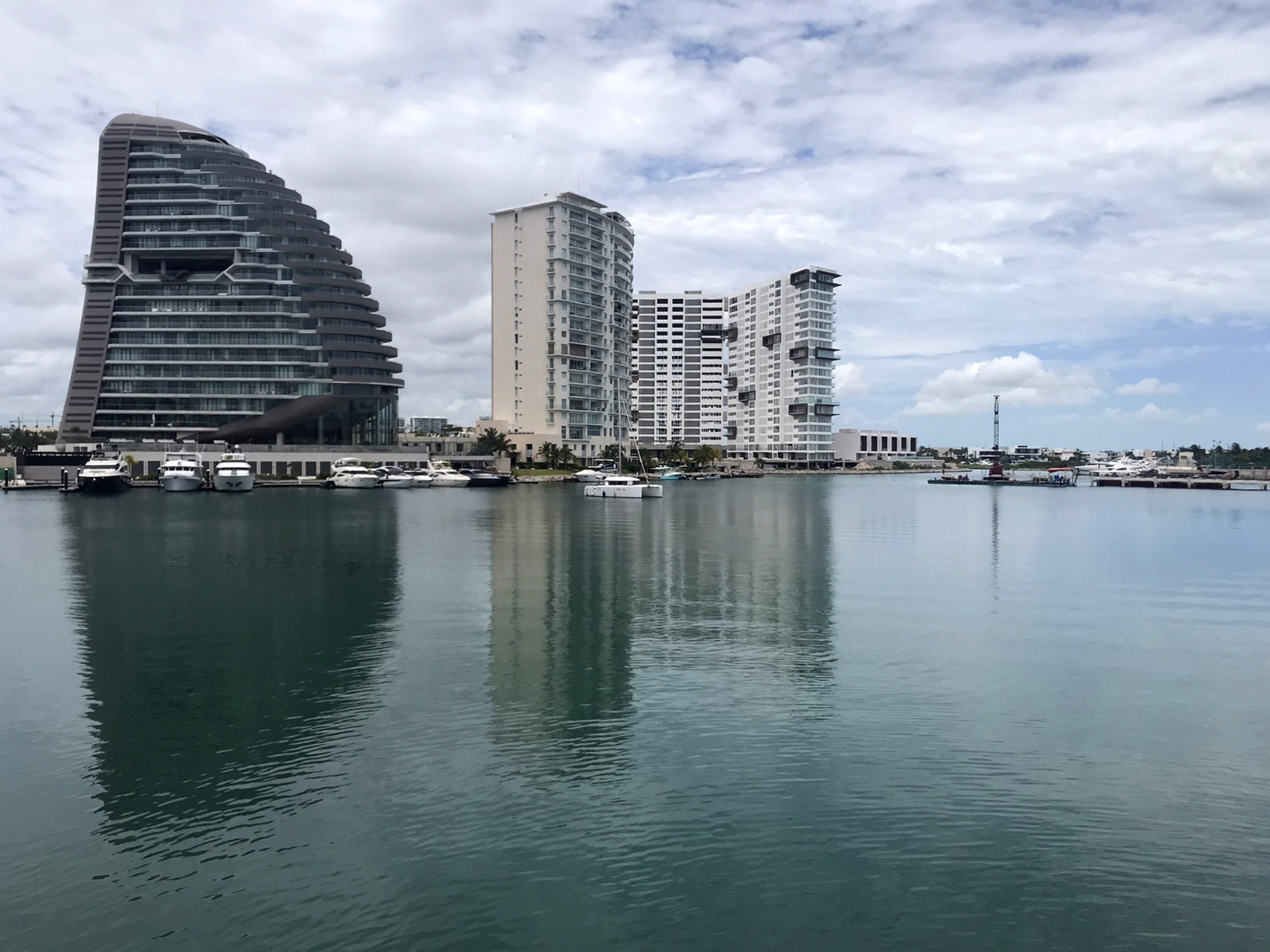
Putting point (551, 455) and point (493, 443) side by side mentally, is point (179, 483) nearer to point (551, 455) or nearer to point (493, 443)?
point (493, 443)

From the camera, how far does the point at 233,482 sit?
140m

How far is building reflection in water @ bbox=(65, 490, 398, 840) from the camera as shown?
19.4 metres

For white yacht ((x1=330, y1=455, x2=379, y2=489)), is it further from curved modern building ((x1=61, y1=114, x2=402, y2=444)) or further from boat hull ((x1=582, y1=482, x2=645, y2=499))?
boat hull ((x1=582, y1=482, x2=645, y2=499))

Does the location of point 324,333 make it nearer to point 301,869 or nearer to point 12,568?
point 12,568

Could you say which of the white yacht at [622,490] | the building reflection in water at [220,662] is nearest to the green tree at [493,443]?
the white yacht at [622,490]

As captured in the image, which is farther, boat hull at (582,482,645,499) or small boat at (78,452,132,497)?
boat hull at (582,482,645,499)

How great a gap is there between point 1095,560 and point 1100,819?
48.4 m

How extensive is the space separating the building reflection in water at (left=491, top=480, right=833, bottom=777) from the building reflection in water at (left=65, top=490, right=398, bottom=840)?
16.1ft

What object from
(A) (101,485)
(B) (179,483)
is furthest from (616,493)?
(A) (101,485)

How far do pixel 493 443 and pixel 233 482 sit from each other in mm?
59817

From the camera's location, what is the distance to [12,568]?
51781 millimetres

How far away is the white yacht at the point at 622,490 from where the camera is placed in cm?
13100

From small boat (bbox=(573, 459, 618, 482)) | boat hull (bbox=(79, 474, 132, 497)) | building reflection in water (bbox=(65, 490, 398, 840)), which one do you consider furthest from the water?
small boat (bbox=(573, 459, 618, 482))

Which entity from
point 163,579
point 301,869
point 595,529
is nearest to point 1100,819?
point 301,869
